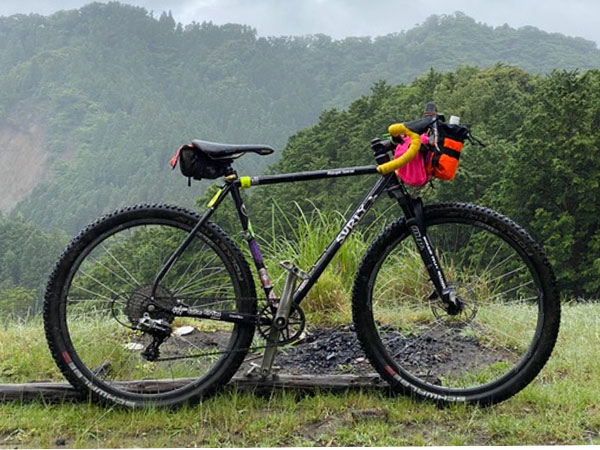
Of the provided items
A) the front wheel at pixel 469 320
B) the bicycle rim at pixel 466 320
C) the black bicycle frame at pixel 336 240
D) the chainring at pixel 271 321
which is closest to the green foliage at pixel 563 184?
the bicycle rim at pixel 466 320

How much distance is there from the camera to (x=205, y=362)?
9.18 ft

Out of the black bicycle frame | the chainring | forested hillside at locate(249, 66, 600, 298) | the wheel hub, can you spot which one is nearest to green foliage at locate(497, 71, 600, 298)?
forested hillside at locate(249, 66, 600, 298)

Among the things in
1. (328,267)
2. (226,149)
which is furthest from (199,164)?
(328,267)

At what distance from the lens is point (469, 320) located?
8.93 ft

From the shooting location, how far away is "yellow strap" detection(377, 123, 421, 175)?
234cm

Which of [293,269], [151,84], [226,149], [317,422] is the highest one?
[151,84]

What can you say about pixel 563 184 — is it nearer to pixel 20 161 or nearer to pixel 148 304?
pixel 148 304

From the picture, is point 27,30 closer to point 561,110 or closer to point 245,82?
point 245,82

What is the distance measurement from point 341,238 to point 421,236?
30 centimetres

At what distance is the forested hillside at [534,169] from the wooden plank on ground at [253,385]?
29.1 ft

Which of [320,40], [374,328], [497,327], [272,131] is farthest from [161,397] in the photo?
[320,40]

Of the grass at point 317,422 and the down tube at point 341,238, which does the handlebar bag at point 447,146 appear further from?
the grass at point 317,422

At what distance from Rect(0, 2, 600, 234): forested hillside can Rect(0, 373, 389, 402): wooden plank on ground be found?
60.0m

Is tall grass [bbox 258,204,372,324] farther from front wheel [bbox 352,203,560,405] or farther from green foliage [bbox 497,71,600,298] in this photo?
green foliage [bbox 497,71,600,298]
